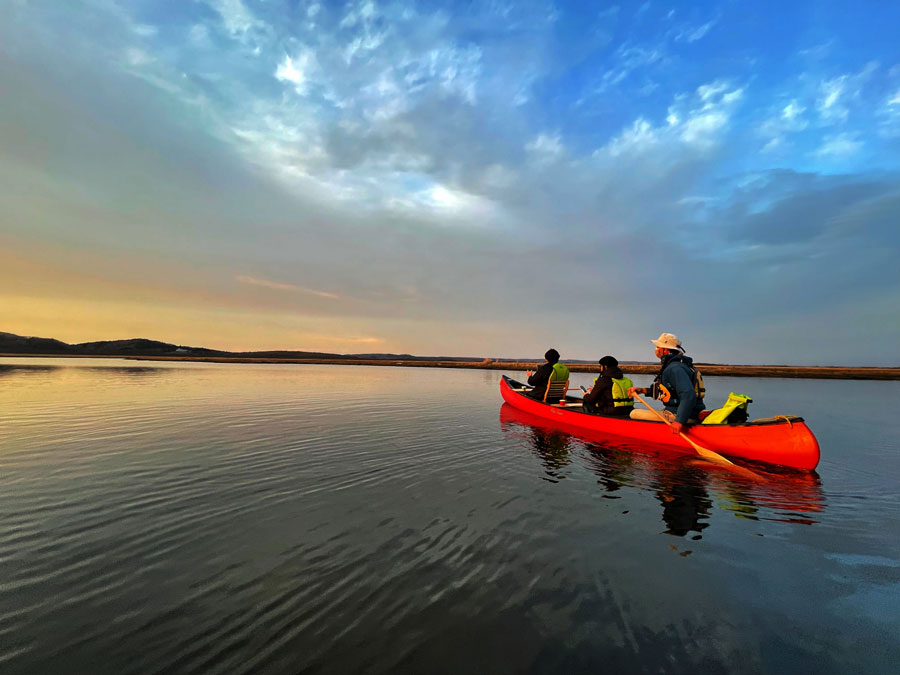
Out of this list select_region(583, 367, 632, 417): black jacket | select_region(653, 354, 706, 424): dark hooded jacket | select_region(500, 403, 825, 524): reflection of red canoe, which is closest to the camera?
select_region(500, 403, 825, 524): reflection of red canoe

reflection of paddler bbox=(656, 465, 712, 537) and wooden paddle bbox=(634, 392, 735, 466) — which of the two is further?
wooden paddle bbox=(634, 392, 735, 466)

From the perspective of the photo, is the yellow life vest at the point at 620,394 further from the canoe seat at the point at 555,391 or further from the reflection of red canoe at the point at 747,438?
the canoe seat at the point at 555,391

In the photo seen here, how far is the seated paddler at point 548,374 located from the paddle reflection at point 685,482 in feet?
19.3

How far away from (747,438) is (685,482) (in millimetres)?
3788

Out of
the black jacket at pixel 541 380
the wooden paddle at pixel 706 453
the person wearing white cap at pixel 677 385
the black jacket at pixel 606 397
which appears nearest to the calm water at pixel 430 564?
the wooden paddle at pixel 706 453

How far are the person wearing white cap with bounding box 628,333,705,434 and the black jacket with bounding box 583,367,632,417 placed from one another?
183 centimetres

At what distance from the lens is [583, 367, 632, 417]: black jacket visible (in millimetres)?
15516

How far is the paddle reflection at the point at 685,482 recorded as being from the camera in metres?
7.43

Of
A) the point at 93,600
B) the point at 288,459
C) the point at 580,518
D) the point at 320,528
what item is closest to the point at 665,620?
the point at 580,518

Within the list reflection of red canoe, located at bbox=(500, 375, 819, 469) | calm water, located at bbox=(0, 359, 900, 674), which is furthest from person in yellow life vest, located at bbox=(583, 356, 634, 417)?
calm water, located at bbox=(0, 359, 900, 674)

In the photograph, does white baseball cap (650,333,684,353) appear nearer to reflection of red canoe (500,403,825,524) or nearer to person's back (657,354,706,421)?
person's back (657,354,706,421)

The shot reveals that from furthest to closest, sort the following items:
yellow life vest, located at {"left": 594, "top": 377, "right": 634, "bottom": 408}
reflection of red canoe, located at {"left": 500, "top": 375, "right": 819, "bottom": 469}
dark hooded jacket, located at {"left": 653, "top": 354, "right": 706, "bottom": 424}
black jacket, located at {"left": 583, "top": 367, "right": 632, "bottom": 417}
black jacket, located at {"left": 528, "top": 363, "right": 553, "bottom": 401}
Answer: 1. black jacket, located at {"left": 528, "top": 363, "right": 553, "bottom": 401}
2. black jacket, located at {"left": 583, "top": 367, "right": 632, "bottom": 417}
3. yellow life vest, located at {"left": 594, "top": 377, "right": 634, "bottom": 408}
4. dark hooded jacket, located at {"left": 653, "top": 354, "right": 706, "bottom": 424}
5. reflection of red canoe, located at {"left": 500, "top": 375, "right": 819, "bottom": 469}

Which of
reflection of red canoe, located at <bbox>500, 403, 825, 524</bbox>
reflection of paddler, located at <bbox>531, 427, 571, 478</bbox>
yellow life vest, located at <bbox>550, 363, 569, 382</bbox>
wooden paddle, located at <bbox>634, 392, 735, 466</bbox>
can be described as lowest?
reflection of red canoe, located at <bbox>500, 403, 825, 524</bbox>

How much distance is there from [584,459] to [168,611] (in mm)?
10528
